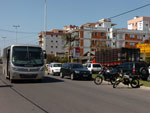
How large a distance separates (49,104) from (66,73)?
14.4m

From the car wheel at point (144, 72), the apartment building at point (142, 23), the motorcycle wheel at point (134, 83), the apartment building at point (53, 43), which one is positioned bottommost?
the motorcycle wheel at point (134, 83)

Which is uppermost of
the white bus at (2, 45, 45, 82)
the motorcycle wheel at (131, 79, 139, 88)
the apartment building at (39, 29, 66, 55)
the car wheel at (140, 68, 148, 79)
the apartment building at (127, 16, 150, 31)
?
the apartment building at (127, 16, 150, 31)

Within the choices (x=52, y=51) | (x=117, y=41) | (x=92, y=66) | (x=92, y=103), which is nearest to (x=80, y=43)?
(x=117, y=41)

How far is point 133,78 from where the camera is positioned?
627 inches

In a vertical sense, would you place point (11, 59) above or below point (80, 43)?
below

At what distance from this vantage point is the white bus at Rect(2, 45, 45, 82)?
17.1m

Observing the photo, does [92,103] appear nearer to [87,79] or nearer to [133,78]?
[133,78]

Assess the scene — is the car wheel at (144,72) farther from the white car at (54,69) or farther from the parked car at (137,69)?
the white car at (54,69)

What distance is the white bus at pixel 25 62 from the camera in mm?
17078

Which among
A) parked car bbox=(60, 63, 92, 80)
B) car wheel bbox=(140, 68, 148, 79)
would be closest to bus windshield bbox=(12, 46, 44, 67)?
parked car bbox=(60, 63, 92, 80)

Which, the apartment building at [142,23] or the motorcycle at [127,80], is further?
the apartment building at [142,23]

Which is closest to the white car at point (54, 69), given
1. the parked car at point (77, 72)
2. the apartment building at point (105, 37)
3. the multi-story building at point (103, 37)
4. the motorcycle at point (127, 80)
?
the parked car at point (77, 72)

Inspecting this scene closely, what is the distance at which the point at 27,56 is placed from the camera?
1772 cm

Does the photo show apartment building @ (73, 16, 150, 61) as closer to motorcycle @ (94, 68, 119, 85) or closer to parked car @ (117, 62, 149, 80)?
parked car @ (117, 62, 149, 80)
